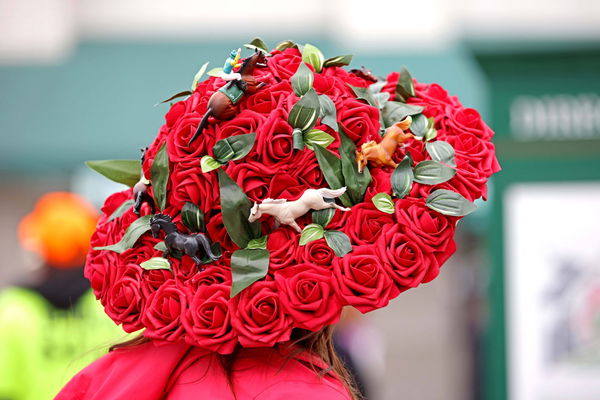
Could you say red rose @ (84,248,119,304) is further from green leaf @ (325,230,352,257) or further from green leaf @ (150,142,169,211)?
green leaf @ (325,230,352,257)

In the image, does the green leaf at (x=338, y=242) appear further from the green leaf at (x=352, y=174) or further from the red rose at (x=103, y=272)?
the red rose at (x=103, y=272)

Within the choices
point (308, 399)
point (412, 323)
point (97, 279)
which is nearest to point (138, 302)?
point (97, 279)

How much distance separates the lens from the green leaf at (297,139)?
1659 mm

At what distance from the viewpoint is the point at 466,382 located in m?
8.41

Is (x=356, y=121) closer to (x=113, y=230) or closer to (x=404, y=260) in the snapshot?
(x=404, y=260)

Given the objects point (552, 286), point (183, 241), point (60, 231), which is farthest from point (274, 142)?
point (60, 231)

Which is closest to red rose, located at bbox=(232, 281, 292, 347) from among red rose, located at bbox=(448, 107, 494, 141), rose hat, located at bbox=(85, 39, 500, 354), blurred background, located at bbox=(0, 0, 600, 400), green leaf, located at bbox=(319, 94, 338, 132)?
rose hat, located at bbox=(85, 39, 500, 354)

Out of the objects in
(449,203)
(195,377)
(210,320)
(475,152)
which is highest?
(475,152)

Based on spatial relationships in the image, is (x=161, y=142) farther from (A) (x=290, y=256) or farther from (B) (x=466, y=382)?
(B) (x=466, y=382)

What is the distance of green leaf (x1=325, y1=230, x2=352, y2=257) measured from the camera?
64.2 inches

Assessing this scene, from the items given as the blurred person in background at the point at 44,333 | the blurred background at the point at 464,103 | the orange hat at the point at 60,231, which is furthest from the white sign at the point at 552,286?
the orange hat at the point at 60,231

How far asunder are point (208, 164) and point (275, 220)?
161 mm

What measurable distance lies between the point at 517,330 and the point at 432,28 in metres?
6.00

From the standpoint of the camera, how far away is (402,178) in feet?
5.56
